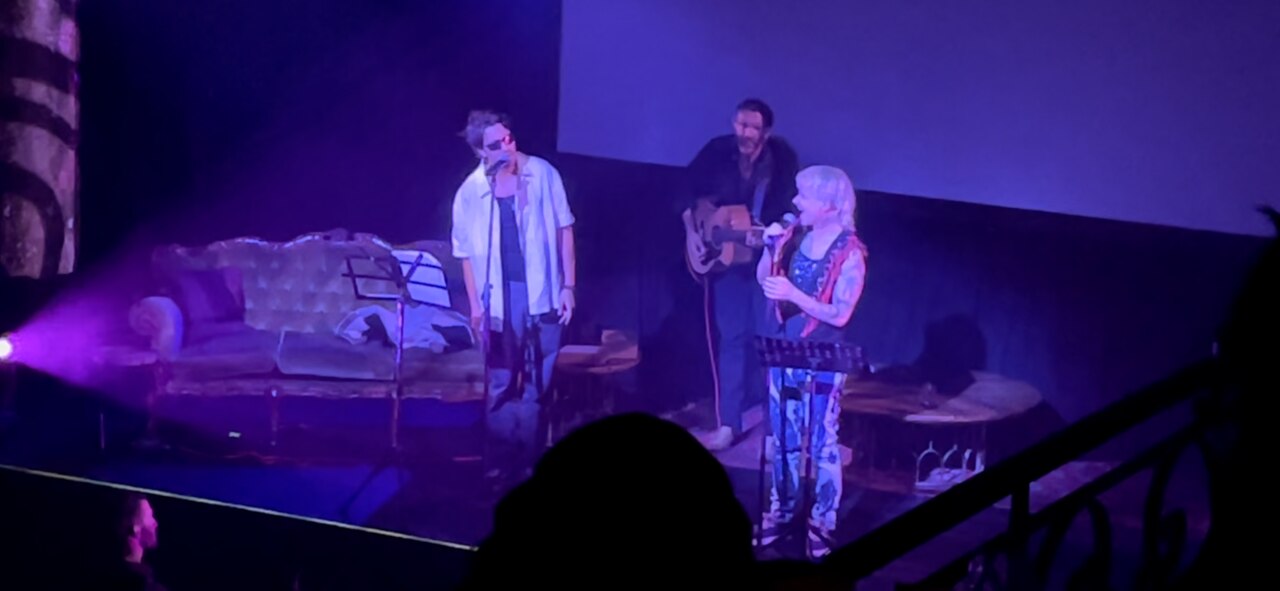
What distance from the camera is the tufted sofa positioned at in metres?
5.86

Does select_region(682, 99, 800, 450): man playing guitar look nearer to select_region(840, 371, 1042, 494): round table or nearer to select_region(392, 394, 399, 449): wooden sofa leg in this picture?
select_region(840, 371, 1042, 494): round table

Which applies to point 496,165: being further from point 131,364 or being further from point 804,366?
point 131,364

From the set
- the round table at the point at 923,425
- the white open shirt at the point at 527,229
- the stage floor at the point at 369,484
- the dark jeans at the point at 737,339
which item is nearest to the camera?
the round table at the point at 923,425

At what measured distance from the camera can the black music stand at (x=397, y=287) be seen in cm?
587

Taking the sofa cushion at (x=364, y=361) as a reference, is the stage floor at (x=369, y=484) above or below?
below

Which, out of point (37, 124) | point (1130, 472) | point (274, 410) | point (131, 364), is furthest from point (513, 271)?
point (1130, 472)

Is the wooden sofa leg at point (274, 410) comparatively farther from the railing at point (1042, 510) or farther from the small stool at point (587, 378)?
the railing at point (1042, 510)

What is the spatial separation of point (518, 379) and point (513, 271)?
0.51 metres

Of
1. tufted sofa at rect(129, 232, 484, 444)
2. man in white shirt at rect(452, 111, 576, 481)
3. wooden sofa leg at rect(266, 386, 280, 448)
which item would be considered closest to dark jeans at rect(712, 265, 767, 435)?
man in white shirt at rect(452, 111, 576, 481)

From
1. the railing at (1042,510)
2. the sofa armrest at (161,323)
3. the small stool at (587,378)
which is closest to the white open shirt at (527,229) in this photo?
the small stool at (587,378)

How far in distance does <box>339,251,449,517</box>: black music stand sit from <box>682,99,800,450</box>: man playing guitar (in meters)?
1.33

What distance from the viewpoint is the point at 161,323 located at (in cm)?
630

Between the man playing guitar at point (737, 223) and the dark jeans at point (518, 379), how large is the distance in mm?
830

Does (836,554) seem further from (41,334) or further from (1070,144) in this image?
(41,334)
